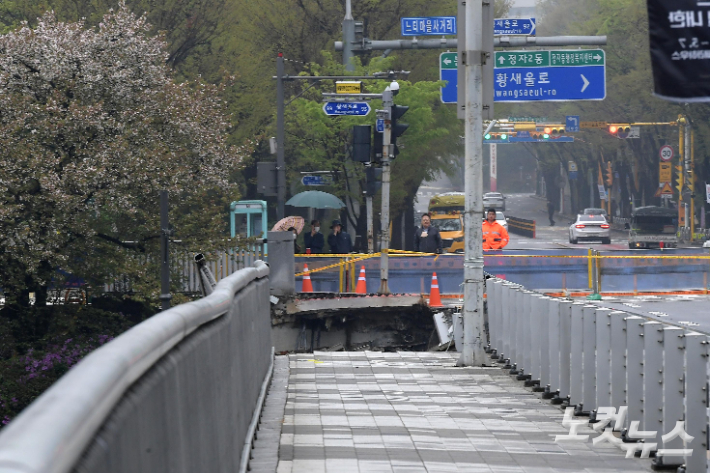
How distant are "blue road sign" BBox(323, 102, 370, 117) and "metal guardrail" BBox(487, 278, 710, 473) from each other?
1527cm

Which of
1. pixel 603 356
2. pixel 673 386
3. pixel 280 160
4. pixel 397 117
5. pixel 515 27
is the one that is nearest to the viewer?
pixel 673 386

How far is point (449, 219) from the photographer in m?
49.1

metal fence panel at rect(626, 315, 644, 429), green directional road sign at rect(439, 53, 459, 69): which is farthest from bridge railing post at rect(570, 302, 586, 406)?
green directional road sign at rect(439, 53, 459, 69)

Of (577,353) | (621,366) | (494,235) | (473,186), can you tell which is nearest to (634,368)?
(621,366)

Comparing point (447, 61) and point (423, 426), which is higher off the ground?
point (447, 61)

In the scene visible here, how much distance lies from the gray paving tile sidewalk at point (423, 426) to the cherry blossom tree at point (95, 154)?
1026cm

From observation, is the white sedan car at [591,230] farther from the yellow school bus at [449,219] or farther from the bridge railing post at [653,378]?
the bridge railing post at [653,378]

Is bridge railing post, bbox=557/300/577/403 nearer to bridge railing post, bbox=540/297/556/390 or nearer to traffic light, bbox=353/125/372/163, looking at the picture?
bridge railing post, bbox=540/297/556/390

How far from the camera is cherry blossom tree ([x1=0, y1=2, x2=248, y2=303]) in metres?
21.1

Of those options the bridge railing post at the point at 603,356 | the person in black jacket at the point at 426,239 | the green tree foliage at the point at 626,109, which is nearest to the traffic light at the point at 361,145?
the person in black jacket at the point at 426,239

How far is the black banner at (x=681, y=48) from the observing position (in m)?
→ 5.97

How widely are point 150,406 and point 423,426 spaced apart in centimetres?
572

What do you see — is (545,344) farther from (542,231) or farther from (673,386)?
(542,231)

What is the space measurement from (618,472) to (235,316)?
104 inches
